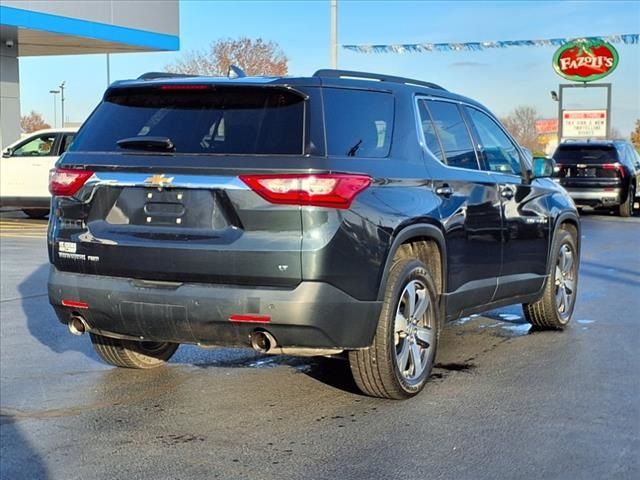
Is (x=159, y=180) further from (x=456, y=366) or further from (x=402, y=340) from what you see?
(x=456, y=366)

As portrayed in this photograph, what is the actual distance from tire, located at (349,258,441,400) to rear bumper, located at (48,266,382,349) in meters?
0.18

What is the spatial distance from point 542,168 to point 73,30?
15.4m

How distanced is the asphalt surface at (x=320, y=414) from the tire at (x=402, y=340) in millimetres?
151

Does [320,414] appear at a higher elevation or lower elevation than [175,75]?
lower

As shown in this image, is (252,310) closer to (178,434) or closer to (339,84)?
(178,434)

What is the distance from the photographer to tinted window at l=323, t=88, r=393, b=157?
15.4 feet

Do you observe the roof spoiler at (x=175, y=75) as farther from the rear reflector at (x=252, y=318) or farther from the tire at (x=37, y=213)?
the tire at (x=37, y=213)

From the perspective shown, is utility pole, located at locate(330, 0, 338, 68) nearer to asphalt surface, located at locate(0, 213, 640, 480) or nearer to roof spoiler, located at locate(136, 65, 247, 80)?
asphalt surface, located at locate(0, 213, 640, 480)

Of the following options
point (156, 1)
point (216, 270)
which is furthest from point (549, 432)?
point (156, 1)

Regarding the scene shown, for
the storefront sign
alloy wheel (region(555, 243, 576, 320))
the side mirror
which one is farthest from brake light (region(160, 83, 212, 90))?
the storefront sign

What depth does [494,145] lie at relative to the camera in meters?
6.55

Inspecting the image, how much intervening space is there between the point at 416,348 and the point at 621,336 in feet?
8.32

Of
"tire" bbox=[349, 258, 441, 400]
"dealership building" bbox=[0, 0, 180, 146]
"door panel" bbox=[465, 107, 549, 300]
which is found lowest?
"tire" bbox=[349, 258, 441, 400]

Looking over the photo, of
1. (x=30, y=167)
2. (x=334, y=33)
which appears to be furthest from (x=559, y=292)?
(x=334, y=33)
